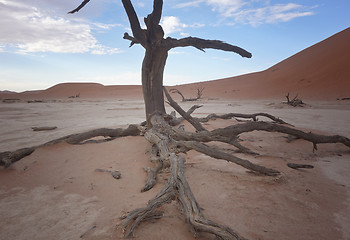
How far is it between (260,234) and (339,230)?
685 millimetres

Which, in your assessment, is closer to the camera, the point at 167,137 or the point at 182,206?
the point at 182,206

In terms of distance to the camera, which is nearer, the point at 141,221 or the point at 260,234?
the point at 260,234

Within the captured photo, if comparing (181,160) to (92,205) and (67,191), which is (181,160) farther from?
(67,191)

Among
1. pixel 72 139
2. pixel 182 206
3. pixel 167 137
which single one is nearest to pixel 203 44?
pixel 167 137

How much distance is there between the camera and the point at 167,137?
3.23 m

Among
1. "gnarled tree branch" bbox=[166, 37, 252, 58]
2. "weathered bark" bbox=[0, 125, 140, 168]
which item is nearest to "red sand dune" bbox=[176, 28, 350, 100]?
"gnarled tree branch" bbox=[166, 37, 252, 58]

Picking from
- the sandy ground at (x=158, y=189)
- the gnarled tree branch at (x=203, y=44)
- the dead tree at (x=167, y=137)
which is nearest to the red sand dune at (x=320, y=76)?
the gnarled tree branch at (x=203, y=44)

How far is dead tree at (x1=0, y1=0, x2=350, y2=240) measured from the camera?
5.26 feet

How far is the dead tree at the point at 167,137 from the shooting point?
5.26 ft

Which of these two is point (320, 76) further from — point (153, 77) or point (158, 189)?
point (158, 189)

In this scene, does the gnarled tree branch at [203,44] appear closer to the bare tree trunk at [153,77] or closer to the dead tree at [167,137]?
the dead tree at [167,137]

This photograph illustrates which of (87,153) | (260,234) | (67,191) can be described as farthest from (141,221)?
(87,153)

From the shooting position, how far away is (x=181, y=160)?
A: 6.95ft

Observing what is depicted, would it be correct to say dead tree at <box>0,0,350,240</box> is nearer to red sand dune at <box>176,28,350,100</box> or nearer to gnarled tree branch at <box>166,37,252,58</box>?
gnarled tree branch at <box>166,37,252,58</box>
